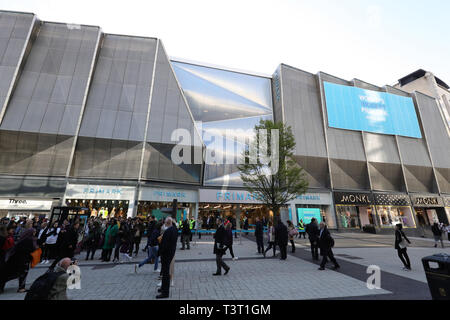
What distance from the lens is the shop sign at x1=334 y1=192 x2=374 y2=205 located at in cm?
2603

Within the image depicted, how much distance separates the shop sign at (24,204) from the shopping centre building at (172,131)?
9cm

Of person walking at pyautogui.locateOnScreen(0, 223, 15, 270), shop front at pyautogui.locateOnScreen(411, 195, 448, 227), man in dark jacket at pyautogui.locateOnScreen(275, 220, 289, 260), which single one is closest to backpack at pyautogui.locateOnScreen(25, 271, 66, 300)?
person walking at pyautogui.locateOnScreen(0, 223, 15, 270)

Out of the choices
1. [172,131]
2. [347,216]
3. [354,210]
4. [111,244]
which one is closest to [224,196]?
[172,131]

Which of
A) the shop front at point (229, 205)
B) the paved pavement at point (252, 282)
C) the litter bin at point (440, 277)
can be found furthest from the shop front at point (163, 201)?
the litter bin at point (440, 277)

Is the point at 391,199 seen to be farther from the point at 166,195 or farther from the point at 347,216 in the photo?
the point at 166,195

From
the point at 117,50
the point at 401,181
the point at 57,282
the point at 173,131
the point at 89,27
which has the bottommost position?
the point at 57,282

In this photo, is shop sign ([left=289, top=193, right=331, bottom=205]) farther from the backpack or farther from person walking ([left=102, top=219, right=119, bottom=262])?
the backpack

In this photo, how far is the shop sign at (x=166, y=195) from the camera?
20375 millimetres

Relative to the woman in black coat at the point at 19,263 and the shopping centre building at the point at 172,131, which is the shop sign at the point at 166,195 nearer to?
the shopping centre building at the point at 172,131

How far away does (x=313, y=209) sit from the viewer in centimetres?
2533

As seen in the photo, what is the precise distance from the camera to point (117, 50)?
24.0 m
